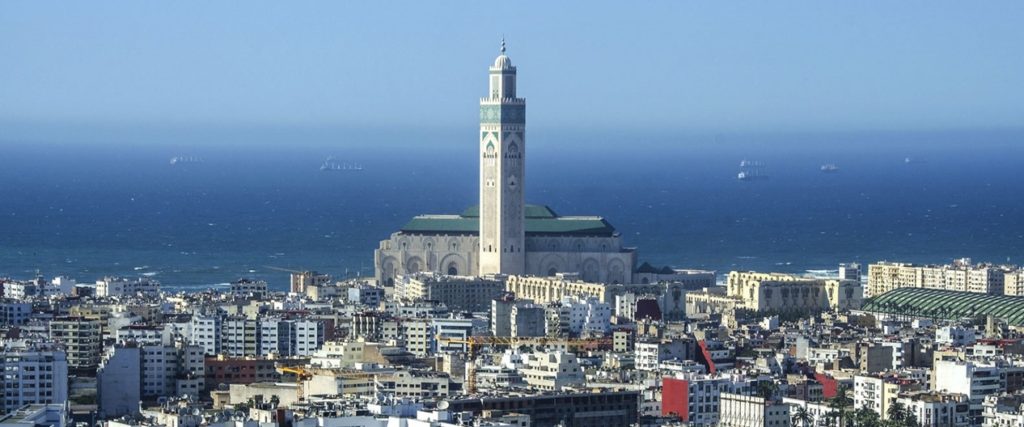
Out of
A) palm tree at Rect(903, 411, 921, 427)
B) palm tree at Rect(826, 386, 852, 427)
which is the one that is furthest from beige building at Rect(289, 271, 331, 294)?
palm tree at Rect(903, 411, 921, 427)

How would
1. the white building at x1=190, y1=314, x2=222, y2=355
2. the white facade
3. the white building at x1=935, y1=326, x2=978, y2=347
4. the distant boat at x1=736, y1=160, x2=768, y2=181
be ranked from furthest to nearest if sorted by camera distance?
1. the distant boat at x1=736, y1=160, x2=768, y2=181
2. the white facade
3. the white building at x1=190, y1=314, x2=222, y2=355
4. the white building at x1=935, y1=326, x2=978, y2=347

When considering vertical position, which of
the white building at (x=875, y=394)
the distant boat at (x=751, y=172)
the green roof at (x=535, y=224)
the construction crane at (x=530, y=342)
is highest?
the distant boat at (x=751, y=172)

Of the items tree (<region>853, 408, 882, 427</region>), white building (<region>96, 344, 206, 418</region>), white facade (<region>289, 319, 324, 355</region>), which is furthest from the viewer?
white facade (<region>289, 319, 324, 355</region>)

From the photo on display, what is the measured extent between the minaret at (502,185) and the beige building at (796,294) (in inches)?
226

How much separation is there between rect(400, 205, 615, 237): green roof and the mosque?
2 cm

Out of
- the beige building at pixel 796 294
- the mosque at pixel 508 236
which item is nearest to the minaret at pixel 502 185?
the mosque at pixel 508 236

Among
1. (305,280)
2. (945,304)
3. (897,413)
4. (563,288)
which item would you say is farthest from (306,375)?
(305,280)

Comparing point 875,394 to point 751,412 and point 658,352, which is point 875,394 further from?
point 658,352

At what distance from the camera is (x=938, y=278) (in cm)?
7038

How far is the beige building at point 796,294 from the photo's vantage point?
65.6 m

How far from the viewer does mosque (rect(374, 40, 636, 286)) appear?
7150 centimetres

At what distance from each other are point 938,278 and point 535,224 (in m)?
9.34

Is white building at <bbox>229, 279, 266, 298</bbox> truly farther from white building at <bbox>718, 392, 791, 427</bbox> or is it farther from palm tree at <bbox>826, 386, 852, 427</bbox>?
white building at <bbox>718, 392, 791, 427</bbox>

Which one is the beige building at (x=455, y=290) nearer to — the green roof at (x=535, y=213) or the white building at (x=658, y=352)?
the green roof at (x=535, y=213)
